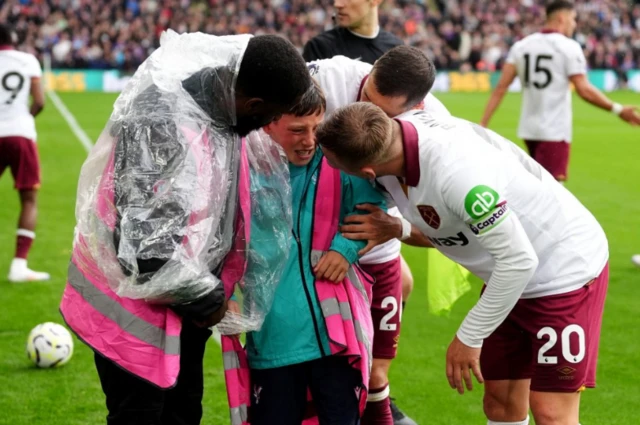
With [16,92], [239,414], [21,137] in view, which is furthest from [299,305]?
[16,92]

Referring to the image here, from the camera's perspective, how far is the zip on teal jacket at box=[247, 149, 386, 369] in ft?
11.7

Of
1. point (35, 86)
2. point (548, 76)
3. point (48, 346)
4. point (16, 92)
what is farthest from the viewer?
point (548, 76)

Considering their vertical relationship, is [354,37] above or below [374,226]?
above

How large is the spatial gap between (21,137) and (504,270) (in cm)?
629

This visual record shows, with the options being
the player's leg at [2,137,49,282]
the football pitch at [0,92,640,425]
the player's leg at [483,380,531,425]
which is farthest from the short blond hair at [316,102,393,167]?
the player's leg at [2,137,49,282]

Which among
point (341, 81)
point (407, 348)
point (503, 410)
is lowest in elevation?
point (407, 348)

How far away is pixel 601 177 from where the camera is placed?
14.3 metres

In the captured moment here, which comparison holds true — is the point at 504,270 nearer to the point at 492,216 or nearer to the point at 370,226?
the point at 492,216

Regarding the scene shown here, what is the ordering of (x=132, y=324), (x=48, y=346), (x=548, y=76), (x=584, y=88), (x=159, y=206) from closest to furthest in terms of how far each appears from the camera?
(x=159, y=206) < (x=132, y=324) < (x=48, y=346) < (x=584, y=88) < (x=548, y=76)

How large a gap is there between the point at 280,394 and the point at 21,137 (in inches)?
226

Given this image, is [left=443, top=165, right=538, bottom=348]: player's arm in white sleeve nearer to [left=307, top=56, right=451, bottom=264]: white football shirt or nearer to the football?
[left=307, top=56, right=451, bottom=264]: white football shirt

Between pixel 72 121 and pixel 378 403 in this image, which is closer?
pixel 378 403

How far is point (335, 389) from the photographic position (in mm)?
3615

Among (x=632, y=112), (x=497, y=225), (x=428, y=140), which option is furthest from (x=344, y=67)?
(x=632, y=112)
